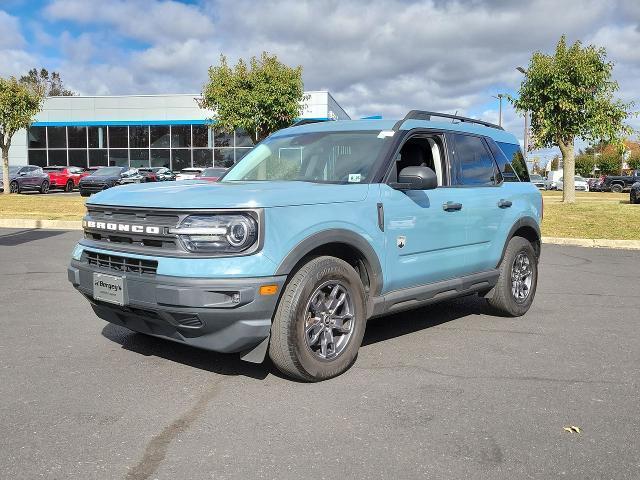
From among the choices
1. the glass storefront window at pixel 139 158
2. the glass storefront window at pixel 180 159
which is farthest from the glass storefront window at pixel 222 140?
the glass storefront window at pixel 139 158

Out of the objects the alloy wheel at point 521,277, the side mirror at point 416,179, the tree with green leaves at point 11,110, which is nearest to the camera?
the side mirror at point 416,179

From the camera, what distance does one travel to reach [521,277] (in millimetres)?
6352

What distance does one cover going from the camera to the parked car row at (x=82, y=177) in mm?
26422

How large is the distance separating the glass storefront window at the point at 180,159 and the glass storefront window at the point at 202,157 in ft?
1.43

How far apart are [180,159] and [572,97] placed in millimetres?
28782

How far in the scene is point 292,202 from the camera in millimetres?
3959

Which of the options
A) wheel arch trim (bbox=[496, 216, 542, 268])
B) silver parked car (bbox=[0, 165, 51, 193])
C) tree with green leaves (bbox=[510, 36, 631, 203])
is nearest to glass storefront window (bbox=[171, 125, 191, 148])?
silver parked car (bbox=[0, 165, 51, 193])

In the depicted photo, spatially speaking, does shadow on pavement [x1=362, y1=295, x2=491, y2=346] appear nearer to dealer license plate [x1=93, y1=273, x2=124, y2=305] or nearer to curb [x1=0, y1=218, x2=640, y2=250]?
dealer license plate [x1=93, y1=273, x2=124, y2=305]

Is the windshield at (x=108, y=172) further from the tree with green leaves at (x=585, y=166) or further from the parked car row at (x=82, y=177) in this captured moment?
the tree with green leaves at (x=585, y=166)

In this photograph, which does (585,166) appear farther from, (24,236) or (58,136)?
(24,236)

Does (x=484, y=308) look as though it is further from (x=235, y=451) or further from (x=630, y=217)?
(x=630, y=217)

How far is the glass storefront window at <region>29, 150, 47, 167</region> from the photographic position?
44000mm

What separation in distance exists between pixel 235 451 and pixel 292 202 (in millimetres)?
1580

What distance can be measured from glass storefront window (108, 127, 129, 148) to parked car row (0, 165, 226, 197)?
7364mm
